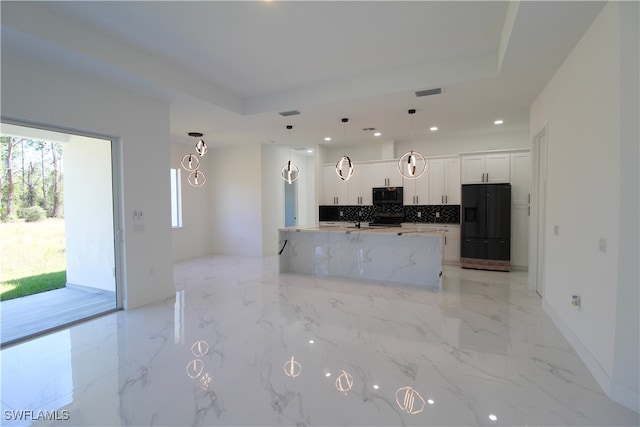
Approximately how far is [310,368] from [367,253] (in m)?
3.08

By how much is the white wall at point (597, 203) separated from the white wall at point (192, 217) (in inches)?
283

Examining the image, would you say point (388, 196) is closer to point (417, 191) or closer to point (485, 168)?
point (417, 191)

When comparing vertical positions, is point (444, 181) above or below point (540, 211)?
above

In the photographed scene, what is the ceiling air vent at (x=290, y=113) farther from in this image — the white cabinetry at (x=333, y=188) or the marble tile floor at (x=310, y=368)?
the white cabinetry at (x=333, y=188)

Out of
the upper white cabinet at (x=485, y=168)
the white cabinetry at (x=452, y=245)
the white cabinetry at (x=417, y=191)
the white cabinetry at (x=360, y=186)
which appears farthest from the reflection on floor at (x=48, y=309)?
the upper white cabinet at (x=485, y=168)

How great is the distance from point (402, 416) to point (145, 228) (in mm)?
3889

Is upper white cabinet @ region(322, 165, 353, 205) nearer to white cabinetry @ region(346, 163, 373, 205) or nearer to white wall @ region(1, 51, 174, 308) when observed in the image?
white cabinetry @ region(346, 163, 373, 205)

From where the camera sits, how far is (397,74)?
4039 millimetres

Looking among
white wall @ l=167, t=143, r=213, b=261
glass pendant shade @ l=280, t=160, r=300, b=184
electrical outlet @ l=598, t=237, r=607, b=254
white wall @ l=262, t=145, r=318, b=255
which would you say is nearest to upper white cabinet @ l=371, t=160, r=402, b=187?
white wall @ l=262, t=145, r=318, b=255

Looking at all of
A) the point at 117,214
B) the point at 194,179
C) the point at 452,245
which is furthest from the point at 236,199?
the point at 452,245

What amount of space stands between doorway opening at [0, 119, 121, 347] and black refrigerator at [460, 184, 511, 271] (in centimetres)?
611

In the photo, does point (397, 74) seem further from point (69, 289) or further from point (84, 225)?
point (69, 289)

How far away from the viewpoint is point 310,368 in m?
2.56

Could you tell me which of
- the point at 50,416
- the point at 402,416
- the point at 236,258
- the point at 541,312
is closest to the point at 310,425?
the point at 402,416
